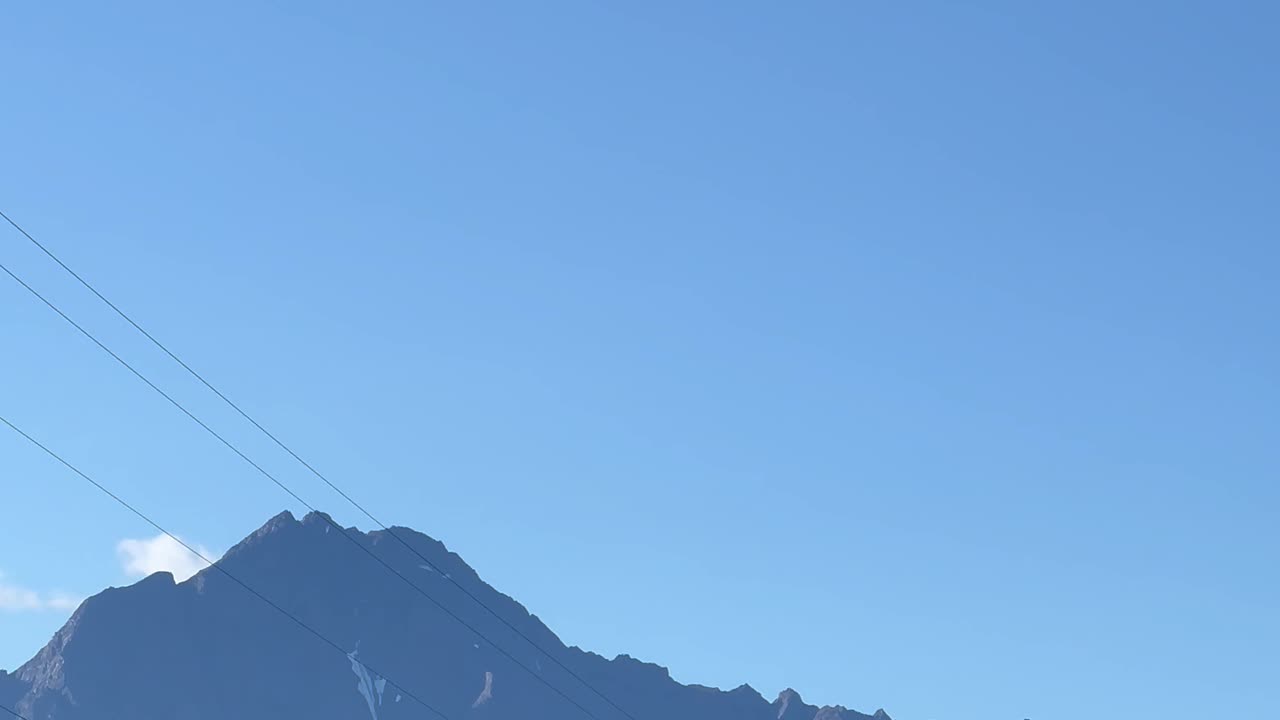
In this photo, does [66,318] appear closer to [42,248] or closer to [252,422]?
[42,248]

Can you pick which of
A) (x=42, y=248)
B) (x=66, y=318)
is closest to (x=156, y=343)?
(x=66, y=318)

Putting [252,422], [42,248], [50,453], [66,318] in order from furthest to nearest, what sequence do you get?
[252,422]
[50,453]
[66,318]
[42,248]

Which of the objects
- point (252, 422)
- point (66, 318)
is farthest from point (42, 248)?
point (252, 422)

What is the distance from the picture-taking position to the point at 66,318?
55156 millimetres

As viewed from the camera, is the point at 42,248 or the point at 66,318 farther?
the point at 66,318

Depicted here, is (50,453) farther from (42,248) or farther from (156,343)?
(42,248)

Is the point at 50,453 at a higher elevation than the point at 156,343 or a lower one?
lower

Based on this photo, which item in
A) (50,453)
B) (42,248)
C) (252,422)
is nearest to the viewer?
(42,248)

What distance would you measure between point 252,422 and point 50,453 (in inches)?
304

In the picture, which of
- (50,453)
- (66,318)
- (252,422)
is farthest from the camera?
(252,422)

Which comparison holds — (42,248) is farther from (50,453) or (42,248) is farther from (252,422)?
(252,422)

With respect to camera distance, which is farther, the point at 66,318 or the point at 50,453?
the point at 50,453

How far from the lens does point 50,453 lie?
59.4 meters

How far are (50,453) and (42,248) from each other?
1062cm
